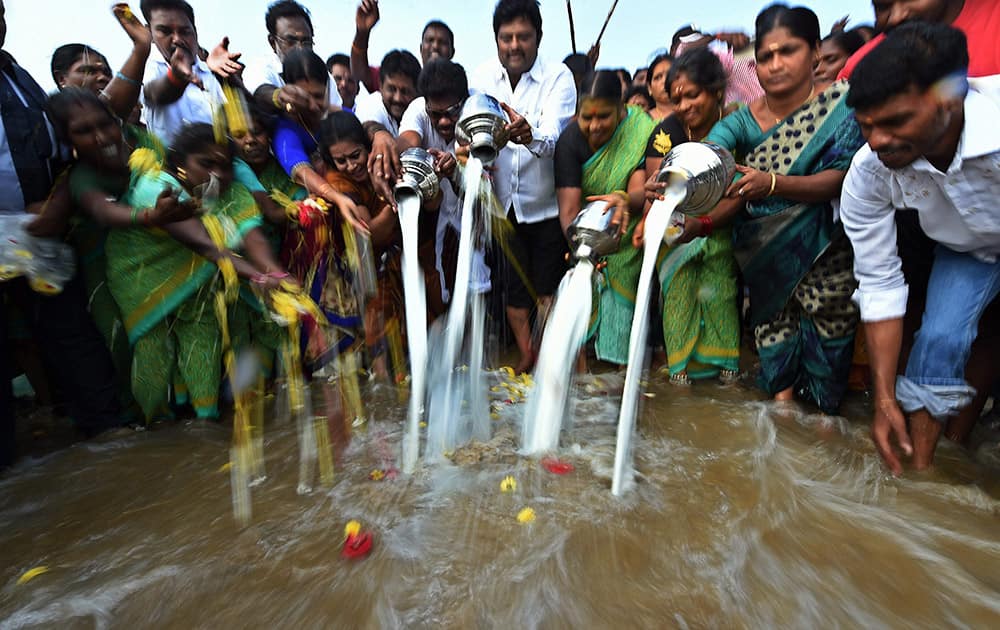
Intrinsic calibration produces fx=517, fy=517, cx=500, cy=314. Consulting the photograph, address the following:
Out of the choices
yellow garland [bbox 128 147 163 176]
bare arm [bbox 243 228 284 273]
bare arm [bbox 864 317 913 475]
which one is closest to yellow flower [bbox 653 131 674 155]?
bare arm [bbox 864 317 913 475]

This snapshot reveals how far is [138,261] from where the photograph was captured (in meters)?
2.67

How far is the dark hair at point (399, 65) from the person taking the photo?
12.5ft

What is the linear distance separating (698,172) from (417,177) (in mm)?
1344

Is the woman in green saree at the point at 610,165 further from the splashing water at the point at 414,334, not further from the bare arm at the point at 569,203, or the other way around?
the splashing water at the point at 414,334

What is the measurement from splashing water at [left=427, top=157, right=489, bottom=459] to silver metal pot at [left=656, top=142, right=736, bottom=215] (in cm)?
96

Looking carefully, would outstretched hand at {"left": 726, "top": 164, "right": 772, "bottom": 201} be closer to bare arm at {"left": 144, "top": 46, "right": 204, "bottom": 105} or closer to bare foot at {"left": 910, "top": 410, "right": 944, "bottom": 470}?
bare foot at {"left": 910, "top": 410, "right": 944, "bottom": 470}

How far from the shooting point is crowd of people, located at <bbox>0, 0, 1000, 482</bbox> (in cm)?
200

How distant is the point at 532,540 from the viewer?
171 cm

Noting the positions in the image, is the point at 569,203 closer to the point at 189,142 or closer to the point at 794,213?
the point at 794,213

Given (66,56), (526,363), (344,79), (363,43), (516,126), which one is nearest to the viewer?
(516,126)

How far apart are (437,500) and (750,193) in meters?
1.90

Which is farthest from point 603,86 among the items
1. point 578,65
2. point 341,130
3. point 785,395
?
point 578,65

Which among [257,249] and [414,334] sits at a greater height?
[257,249]

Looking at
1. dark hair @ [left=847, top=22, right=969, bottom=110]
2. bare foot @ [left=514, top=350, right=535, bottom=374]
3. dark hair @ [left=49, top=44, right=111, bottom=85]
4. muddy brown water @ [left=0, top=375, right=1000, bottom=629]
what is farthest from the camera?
bare foot @ [left=514, top=350, right=535, bottom=374]
